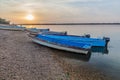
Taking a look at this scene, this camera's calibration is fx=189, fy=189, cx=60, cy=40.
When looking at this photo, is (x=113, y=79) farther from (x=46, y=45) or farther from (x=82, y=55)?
(x=46, y=45)

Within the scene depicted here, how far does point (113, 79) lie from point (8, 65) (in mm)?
8059

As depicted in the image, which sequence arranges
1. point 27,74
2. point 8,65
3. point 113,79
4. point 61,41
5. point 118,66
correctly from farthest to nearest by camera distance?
point 61,41 < point 118,66 < point 113,79 < point 8,65 < point 27,74

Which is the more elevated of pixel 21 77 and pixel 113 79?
pixel 21 77

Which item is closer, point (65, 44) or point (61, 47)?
point (65, 44)

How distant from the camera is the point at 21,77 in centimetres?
1080

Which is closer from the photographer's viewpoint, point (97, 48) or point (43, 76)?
point (43, 76)

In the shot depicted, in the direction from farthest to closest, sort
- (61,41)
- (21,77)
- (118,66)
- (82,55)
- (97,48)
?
1. (97,48)
2. (61,41)
3. (82,55)
4. (118,66)
5. (21,77)

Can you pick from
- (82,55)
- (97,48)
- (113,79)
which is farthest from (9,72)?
(97,48)

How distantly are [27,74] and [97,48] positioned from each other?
21711 millimetres

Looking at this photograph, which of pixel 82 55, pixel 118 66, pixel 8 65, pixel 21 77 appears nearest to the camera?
pixel 21 77

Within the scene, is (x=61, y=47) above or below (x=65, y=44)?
below

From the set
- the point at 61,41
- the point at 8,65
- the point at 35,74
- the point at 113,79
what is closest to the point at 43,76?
the point at 35,74

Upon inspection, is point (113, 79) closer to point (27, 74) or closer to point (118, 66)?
point (118, 66)

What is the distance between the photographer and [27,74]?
1156 cm
